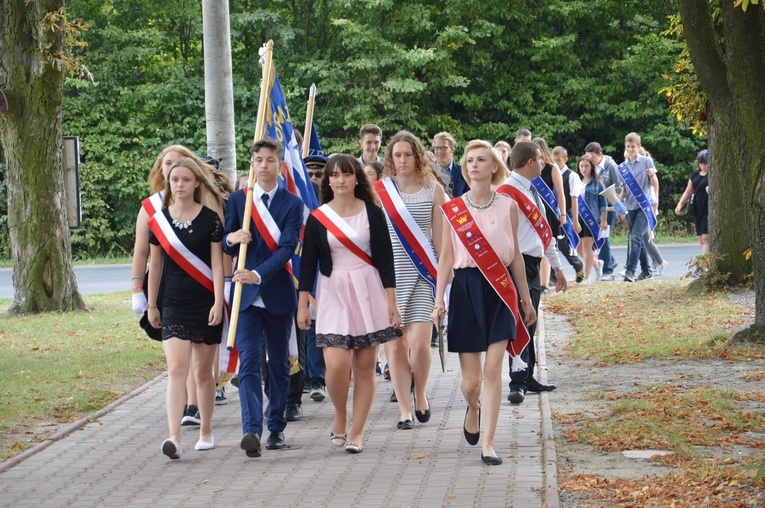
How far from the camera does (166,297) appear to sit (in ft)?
27.0

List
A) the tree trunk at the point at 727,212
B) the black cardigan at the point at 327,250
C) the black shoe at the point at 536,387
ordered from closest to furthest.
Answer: the black cardigan at the point at 327,250
the black shoe at the point at 536,387
the tree trunk at the point at 727,212

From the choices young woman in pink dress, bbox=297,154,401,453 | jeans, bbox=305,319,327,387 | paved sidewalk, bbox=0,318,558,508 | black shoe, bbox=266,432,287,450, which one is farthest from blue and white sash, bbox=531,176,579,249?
black shoe, bbox=266,432,287,450

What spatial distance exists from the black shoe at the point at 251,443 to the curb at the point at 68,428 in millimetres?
1482

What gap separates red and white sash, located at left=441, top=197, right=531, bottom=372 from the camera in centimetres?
786

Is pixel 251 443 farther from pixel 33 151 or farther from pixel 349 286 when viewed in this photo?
pixel 33 151

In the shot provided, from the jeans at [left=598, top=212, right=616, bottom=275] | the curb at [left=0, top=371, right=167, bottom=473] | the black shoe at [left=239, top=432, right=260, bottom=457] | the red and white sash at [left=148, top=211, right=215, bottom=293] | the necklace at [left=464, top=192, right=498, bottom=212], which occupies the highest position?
the necklace at [left=464, top=192, right=498, bottom=212]

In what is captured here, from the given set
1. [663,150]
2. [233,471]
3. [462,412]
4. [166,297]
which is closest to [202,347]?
[166,297]

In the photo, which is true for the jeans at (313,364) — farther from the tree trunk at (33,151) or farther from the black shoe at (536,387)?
the tree trunk at (33,151)

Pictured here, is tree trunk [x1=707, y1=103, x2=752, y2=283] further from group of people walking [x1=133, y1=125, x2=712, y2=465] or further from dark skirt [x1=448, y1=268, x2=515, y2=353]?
dark skirt [x1=448, y1=268, x2=515, y2=353]

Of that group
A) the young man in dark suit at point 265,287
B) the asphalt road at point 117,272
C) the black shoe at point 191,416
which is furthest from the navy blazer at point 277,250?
the asphalt road at point 117,272

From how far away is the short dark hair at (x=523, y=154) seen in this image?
32.0 feet

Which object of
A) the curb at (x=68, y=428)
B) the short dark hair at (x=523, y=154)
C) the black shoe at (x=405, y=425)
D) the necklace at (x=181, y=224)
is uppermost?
the short dark hair at (x=523, y=154)

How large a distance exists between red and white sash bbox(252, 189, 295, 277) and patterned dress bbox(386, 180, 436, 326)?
1128mm

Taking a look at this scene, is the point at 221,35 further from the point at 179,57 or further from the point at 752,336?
the point at 179,57
